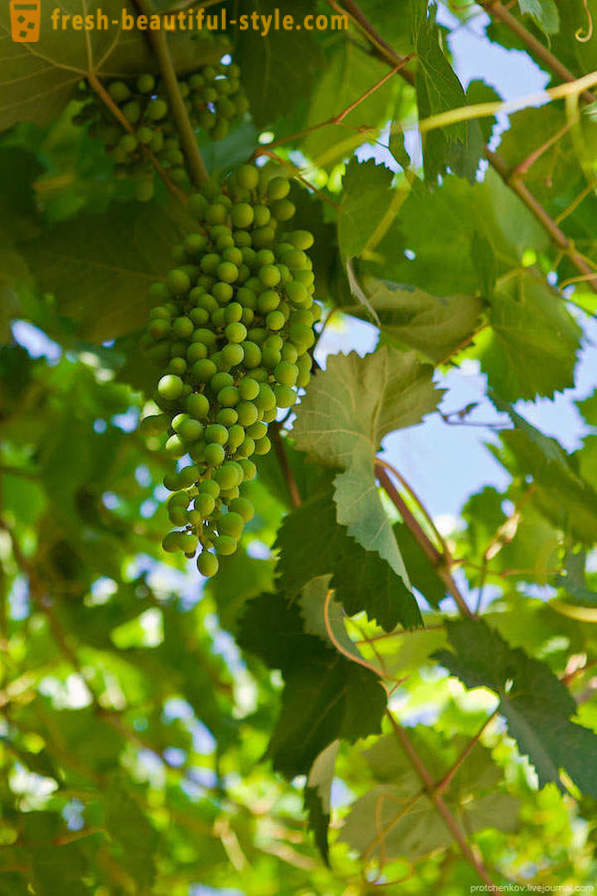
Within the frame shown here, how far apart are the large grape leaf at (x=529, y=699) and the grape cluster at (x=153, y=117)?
2.08 ft

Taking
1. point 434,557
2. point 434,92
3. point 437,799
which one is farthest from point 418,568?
point 434,92

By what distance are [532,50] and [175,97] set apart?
0.47 m

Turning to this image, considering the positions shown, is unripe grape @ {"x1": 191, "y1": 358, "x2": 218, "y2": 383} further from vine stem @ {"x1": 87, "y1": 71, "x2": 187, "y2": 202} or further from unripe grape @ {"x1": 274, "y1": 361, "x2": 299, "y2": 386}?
vine stem @ {"x1": 87, "y1": 71, "x2": 187, "y2": 202}

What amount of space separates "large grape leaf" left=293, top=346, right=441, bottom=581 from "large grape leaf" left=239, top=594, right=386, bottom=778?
0.81ft

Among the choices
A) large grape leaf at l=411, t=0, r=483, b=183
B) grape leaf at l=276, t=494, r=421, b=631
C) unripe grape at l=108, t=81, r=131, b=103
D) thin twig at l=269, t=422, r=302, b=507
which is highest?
unripe grape at l=108, t=81, r=131, b=103

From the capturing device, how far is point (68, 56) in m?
0.83

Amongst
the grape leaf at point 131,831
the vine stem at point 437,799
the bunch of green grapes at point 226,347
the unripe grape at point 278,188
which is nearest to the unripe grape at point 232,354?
the bunch of green grapes at point 226,347

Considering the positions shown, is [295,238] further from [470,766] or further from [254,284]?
[470,766]

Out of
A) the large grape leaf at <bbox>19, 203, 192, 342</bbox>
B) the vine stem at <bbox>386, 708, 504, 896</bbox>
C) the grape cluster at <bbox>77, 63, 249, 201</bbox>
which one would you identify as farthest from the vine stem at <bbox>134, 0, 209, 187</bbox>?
the vine stem at <bbox>386, 708, 504, 896</bbox>

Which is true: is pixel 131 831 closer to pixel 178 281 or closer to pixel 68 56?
pixel 178 281

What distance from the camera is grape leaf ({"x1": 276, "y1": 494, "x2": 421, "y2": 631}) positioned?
80 centimetres

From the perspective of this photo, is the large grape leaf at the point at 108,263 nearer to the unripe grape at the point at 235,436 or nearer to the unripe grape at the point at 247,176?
the unripe grape at the point at 247,176

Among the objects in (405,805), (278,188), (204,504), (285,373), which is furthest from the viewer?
(405,805)

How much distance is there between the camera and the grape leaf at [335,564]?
0.80 metres
